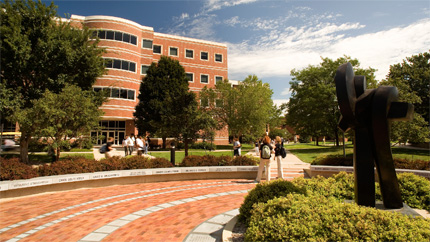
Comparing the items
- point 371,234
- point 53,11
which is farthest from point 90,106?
point 371,234

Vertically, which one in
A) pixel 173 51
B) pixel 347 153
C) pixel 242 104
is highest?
pixel 173 51

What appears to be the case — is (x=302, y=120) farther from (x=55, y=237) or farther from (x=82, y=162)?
(x=55, y=237)

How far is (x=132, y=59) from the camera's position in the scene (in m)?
37.3

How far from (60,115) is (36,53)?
295 inches

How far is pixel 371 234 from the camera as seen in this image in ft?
11.1

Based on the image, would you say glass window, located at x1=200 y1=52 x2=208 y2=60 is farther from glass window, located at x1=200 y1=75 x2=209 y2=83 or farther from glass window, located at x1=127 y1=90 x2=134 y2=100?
glass window, located at x1=127 y1=90 x2=134 y2=100

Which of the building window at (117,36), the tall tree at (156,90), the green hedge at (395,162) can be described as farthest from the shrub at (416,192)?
the building window at (117,36)

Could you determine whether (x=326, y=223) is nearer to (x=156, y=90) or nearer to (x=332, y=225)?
(x=332, y=225)

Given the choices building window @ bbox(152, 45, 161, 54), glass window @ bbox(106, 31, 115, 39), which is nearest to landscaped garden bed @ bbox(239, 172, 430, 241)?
glass window @ bbox(106, 31, 115, 39)

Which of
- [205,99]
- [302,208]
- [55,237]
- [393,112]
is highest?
[205,99]

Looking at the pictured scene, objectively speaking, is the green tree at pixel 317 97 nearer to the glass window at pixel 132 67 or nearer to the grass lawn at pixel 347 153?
the grass lawn at pixel 347 153

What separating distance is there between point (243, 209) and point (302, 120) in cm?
3305

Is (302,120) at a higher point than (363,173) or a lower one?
higher


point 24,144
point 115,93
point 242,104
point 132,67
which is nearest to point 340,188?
point 24,144
